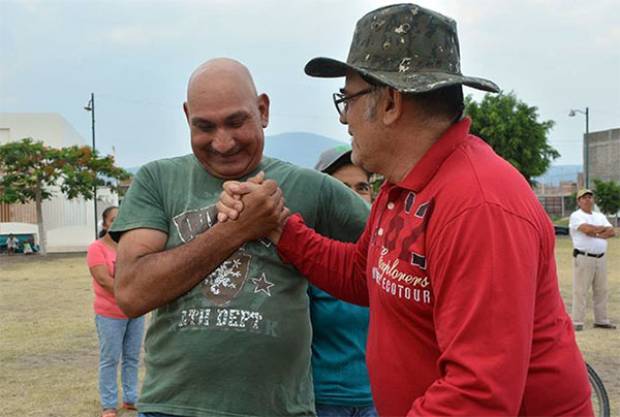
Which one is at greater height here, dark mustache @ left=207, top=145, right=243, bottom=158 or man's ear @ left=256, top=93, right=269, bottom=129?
man's ear @ left=256, top=93, right=269, bottom=129

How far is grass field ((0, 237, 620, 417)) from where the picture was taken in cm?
689

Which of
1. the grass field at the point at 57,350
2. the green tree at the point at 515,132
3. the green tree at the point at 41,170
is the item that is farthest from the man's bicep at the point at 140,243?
the green tree at the point at 515,132

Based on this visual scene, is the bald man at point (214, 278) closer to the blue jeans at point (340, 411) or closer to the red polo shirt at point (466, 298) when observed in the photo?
the red polo shirt at point (466, 298)

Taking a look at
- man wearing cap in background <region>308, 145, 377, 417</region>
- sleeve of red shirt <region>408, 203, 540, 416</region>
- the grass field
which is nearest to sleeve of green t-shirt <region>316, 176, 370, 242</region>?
man wearing cap in background <region>308, 145, 377, 417</region>

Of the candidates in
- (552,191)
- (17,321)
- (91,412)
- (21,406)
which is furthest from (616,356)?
(552,191)

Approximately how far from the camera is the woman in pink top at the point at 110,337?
6312 millimetres

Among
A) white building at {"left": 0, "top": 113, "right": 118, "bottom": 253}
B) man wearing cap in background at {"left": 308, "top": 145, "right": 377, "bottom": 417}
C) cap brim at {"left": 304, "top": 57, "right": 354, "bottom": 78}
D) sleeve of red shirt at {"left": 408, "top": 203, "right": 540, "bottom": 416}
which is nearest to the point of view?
sleeve of red shirt at {"left": 408, "top": 203, "right": 540, "bottom": 416}

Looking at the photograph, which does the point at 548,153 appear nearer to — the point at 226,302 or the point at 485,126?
the point at 485,126

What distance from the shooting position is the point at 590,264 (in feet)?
33.8

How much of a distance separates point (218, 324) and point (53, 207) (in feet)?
148

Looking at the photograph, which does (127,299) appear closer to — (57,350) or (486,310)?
(486,310)

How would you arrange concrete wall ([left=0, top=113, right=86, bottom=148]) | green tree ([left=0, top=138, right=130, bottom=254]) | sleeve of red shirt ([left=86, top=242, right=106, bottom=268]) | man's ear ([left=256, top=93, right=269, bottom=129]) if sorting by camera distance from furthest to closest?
concrete wall ([left=0, top=113, right=86, bottom=148]), green tree ([left=0, top=138, right=130, bottom=254]), sleeve of red shirt ([left=86, top=242, right=106, bottom=268]), man's ear ([left=256, top=93, right=269, bottom=129])

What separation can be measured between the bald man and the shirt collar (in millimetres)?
613

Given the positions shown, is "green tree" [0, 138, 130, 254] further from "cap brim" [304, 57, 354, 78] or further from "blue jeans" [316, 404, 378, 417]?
"cap brim" [304, 57, 354, 78]
